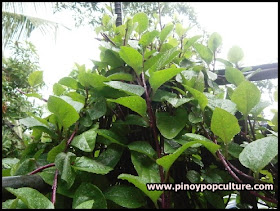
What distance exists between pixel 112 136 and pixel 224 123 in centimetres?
14

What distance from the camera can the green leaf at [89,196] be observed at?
250 millimetres

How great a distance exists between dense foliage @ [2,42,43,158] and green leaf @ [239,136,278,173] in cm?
211

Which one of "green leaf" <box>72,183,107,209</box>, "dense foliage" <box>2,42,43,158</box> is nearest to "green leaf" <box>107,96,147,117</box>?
"green leaf" <box>72,183,107,209</box>

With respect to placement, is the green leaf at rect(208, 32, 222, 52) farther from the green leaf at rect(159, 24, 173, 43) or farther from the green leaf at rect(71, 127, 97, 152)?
the green leaf at rect(71, 127, 97, 152)

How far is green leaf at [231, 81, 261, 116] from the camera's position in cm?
28

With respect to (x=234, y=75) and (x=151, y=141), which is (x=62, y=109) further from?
(x=234, y=75)

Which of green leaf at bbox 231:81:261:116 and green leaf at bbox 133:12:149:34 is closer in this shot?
green leaf at bbox 231:81:261:116

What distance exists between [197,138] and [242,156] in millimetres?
49

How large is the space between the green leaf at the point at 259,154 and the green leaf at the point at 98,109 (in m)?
0.19

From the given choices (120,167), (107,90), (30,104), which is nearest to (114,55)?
(107,90)

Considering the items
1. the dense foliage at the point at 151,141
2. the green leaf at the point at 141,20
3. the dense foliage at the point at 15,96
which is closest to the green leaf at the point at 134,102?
the dense foliage at the point at 151,141

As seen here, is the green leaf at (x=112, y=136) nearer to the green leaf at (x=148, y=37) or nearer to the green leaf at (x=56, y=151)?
the green leaf at (x=56, y=151)

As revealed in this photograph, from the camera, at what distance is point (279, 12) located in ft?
1.02

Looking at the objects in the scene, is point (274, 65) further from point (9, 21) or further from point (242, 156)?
point (9, 21)
